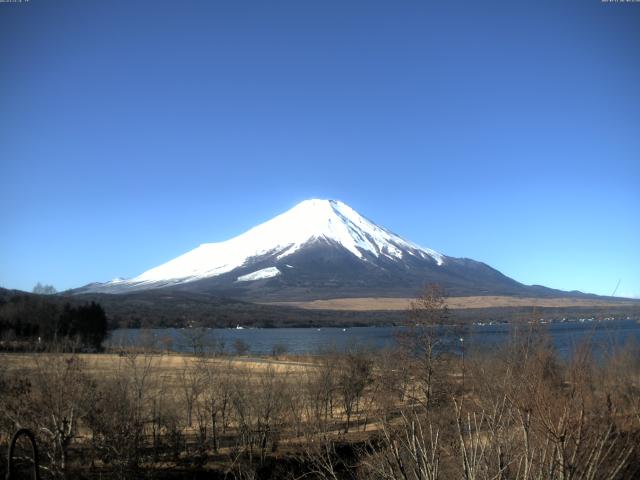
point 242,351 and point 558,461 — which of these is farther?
point 242,351

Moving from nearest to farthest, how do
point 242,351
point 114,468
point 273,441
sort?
point 114,468
point 273,441
point 242,351

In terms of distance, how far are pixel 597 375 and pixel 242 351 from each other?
57.5 metres

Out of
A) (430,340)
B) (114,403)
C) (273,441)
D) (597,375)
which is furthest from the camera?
(430,340)

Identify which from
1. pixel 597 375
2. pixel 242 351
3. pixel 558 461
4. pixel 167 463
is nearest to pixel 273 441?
pixel 167 463

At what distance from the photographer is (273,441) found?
2342 centimetres

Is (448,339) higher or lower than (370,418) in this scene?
higher

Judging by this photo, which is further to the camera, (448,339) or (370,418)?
(448,339)

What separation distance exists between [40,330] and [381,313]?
13111 cm

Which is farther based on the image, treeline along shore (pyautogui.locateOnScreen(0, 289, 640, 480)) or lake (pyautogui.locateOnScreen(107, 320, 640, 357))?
lake (pyautogui.locateOnScreen(107, 320, 640, 357))

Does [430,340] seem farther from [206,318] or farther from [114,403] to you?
[206,318]

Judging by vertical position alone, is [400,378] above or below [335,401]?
above

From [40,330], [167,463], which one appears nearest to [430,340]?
[167,463]

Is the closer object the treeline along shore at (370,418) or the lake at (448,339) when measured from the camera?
the treeline along shore at (370,418)

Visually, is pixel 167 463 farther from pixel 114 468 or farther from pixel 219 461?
pixel 114 468
